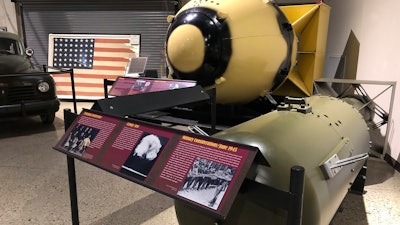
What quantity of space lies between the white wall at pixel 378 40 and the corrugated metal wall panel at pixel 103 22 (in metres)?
3.68

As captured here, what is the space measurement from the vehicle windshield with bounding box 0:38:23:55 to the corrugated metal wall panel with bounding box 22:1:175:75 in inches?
86.2

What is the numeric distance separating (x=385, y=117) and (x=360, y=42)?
4.95ft

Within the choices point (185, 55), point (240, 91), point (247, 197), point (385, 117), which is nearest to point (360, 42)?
point (385, 117)

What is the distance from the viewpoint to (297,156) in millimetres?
1300

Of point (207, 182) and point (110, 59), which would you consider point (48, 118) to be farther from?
point (207, 182)

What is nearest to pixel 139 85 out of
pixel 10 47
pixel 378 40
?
pixel 378 40

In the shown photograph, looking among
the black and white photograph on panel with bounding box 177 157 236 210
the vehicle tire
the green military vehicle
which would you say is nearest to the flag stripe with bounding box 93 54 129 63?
the green military vehicle

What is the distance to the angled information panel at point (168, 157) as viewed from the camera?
963 mm

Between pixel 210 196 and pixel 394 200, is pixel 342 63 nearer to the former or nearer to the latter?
pixel 394 200

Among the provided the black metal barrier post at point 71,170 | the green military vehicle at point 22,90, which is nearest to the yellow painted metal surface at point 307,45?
the black metal barrier post at point 71,170

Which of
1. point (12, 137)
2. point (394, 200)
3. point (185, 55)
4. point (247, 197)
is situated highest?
point (185, 55)

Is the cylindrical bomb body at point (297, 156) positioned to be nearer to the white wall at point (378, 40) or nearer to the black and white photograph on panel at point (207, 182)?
the black and white photograph on panel at point (207, 182)

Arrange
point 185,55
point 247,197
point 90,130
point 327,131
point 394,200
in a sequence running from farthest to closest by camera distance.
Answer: point 185,55 → point 394,200 → point 327,131 → point 90,130 → point 247,197

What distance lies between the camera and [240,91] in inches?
111
